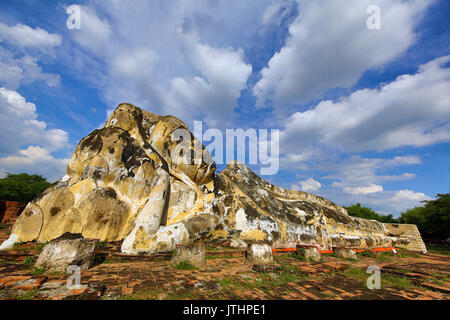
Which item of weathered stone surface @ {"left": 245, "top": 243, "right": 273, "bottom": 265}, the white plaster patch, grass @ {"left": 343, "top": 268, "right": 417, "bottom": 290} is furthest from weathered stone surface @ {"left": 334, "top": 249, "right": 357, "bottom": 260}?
the white plaster patch

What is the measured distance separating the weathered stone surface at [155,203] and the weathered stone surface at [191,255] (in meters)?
1.58

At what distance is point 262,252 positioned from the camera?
6.16m

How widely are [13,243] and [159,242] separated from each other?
172 inches

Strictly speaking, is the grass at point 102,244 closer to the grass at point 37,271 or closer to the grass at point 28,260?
the grass at point 28,260

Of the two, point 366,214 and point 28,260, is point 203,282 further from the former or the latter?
point 366,214

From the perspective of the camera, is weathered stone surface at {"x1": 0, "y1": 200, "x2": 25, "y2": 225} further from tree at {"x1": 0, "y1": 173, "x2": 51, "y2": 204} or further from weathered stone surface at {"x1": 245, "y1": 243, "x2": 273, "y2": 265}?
weathered stone surface at {"x1": 245, "y1": 243, "x2": 273, "y2": 265}

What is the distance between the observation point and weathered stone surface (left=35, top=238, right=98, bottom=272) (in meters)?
4.19

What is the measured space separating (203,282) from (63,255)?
122 inches

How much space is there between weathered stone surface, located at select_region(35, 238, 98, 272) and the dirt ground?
19 centimetres

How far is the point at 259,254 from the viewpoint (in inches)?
241

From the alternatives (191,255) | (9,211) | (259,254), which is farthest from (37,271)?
(9,211)
